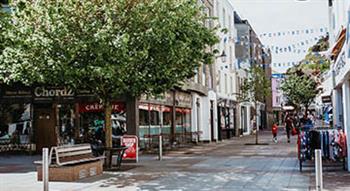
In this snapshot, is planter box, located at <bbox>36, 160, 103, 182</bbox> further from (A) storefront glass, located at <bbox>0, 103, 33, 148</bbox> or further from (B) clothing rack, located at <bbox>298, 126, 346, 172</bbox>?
(A) storefront glass, located at <bbox>0, 103, 33, 148</bbox>

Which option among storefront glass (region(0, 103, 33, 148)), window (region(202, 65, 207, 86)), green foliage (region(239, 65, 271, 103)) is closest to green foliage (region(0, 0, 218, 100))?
storefront glass (region(0, 103, 33, 148))

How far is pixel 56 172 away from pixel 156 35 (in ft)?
16.0

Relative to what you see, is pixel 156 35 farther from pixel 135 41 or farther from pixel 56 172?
pixel 56 172

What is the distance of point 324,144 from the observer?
14609 millimetres

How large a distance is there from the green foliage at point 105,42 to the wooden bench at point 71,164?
2243 millimetres

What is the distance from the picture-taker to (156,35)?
14727mm

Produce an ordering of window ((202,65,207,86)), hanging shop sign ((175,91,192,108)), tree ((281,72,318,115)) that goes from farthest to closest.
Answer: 1. tree ((281,72,318,115))
2. window ((202,65,207,86))
3. hanging shop sign ((175,91,192,108))

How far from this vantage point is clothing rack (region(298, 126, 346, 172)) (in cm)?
1430

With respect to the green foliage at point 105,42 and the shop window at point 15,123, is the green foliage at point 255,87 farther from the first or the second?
the green foliage at point 105,42

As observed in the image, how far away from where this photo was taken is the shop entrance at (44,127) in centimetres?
2436

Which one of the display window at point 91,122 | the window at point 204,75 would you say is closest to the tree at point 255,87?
the window at point 204,75

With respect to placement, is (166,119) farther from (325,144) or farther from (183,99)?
(325,144)

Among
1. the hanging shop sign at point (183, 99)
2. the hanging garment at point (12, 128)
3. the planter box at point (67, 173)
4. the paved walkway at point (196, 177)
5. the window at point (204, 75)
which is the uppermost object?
the window at point (204, 75)

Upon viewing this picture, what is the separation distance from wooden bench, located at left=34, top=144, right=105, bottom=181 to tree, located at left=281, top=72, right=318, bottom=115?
48324mm
